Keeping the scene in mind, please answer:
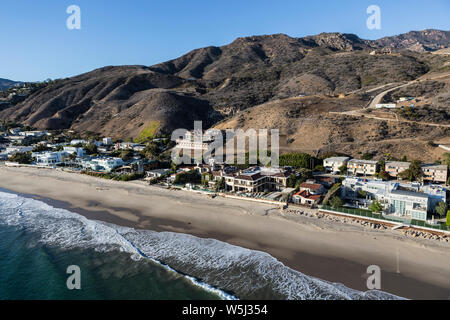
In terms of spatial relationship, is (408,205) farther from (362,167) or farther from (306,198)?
(362,167)

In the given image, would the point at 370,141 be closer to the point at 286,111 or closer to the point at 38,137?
the point at 286,111

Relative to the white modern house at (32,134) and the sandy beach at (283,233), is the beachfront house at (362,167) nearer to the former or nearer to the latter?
the sandy beach at (283,233)

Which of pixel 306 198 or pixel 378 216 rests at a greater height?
pixel 306 198

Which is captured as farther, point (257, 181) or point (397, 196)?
point (257, 181)

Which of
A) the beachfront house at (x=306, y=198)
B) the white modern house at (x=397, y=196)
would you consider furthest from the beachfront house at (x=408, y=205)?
the beachfront house at (x=306, y=198)

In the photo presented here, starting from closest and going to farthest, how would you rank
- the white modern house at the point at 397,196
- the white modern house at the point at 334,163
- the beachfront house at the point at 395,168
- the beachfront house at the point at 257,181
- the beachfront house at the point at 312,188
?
the white modern house at the point at 397,196 → the beachfront house at the point at 312,188 → the beachfront house at the point at 257,181 → the beachfront house at the point at 395,168 → the white modern house at the point at 334,163

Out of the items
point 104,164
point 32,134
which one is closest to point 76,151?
point 104,164

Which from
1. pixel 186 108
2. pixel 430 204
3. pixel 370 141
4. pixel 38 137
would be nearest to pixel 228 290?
pixel 430 204
